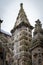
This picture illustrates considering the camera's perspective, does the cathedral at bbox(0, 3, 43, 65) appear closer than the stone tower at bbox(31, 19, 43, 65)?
No

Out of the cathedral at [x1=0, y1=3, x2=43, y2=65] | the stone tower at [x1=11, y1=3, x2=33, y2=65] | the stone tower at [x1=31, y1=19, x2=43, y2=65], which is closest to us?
the stone tower at [x1=31, y1=19, x2=43, y2=65]

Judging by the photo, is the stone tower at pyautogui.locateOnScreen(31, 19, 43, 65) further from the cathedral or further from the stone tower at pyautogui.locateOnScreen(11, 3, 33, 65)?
the stone tower at pyautogui.locateOnScreen(11, 3, 33, 65)

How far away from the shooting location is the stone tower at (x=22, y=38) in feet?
71.5

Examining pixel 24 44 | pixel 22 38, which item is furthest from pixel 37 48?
pixel 22 38

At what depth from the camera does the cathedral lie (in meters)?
20.0

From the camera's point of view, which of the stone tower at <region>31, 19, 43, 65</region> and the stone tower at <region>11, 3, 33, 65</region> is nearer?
the stone tower at <region>31, 19, 43, 65</region>

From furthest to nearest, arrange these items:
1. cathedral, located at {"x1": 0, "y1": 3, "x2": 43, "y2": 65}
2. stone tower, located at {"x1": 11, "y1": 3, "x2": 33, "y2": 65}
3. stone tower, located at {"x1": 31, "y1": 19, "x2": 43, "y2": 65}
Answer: stone tower, located at {"x1": 11, "y1": 3, "x2": 33, "y2": 65} → cathedral, located at {"x1": 0, "y1": 3, "x2": 43, "y2": 65} → stone tower, located at {"x1": 31, "y1": 19, "x2": 43, "y2": 65}

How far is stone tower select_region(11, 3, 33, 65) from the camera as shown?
21797 mm

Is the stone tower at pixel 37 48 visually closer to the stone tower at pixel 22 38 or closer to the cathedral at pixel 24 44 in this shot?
the cathedral at pixel 24 44

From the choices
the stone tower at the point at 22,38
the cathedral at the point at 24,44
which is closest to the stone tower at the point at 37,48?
the cathedral at the point at 24,44

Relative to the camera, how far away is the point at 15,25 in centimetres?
2517

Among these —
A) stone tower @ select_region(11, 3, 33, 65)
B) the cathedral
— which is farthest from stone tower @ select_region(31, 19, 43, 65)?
stone tower @ select_region(11, 3, 33, 65)

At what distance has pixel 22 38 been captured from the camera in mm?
23188

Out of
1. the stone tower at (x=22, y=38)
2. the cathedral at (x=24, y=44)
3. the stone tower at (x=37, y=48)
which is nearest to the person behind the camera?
the stone tower at (x=37, y=48)
